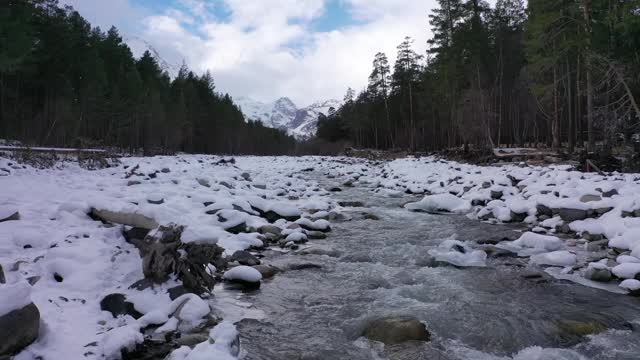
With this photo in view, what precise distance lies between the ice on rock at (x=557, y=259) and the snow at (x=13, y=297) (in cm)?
729

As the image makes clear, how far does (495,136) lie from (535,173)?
28.5 meters

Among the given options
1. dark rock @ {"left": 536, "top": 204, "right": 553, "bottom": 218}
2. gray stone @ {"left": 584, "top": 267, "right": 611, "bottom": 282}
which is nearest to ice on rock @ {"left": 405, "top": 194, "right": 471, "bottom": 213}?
dark rock @ {"left": 536, "top": 204, "right": 553, "bottom": 218}

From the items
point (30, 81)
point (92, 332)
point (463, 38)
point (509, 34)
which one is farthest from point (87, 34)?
point (92, 332)

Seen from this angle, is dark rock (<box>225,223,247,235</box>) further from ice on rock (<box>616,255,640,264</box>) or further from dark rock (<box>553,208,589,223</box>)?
dark rock (<box>553,208,589,223</box>)

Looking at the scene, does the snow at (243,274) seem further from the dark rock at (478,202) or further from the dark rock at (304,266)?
the dark rock at (478,202)

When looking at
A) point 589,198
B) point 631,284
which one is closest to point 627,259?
point 631,284

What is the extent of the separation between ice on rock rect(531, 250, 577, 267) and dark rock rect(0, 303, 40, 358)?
7213mm

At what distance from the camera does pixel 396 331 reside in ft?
15.3

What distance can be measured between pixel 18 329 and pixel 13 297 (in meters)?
0.26

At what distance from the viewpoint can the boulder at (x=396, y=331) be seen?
459 cm

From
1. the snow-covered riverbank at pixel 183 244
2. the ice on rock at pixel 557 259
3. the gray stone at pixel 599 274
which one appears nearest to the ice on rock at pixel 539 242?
the snow-covered riverbank at pixel 183 244

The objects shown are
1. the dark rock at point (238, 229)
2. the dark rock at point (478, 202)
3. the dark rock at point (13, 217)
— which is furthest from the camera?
the dark rock at point (478, 202)

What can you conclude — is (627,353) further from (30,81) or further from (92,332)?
(30,81)

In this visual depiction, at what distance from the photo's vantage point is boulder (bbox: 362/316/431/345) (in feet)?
15.1
